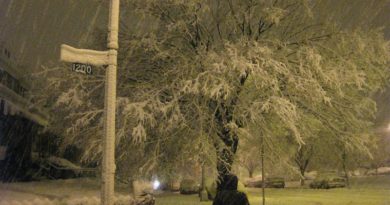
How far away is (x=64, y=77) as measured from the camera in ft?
42.8

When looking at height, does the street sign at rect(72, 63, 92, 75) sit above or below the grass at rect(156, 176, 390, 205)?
above

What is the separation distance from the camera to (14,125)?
22.6 meters

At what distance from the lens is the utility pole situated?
662 cm

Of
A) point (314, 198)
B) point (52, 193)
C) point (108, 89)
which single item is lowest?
point (314, 198)

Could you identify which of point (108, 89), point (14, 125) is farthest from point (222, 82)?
point (14, 125)

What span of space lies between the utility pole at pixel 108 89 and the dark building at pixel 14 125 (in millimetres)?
13942

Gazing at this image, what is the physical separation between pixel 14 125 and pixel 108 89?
17575 millimetres

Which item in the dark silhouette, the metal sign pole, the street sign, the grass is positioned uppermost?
the street sign

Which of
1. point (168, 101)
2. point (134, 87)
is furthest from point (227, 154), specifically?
point (134, 87)

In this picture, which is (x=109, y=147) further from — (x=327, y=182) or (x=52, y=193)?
(x=327, y=182)

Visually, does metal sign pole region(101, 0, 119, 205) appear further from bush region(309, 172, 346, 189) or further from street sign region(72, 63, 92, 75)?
bush region(309, 172, 346, 189)

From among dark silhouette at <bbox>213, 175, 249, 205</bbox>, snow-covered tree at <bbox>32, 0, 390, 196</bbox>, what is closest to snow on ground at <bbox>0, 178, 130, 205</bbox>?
snow-covered tree at <bbox>32, 0, 390, 196</bbox>

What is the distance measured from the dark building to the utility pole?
13942 mm

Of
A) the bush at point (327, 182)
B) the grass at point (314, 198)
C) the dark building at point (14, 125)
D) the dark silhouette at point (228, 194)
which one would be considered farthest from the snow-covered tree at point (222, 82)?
the bush at point (327, 182)
